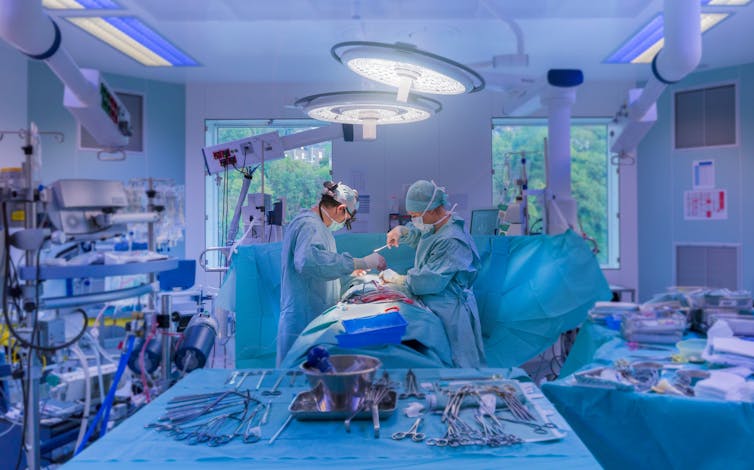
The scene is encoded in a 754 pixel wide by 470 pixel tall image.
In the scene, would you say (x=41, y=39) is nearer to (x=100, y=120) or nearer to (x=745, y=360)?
(x=100, y=120)

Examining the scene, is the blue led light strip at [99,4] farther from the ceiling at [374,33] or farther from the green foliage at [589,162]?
the green foliage at [589,162]

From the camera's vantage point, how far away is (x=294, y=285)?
2930 mm

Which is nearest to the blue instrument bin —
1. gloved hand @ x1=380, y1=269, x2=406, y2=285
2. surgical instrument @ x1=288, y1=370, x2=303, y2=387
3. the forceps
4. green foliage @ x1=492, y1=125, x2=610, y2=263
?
surgical instrument @ x1=288, y1=370, x2=303, y2=387

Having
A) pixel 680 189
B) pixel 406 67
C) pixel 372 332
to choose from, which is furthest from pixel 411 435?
pixel 680 189

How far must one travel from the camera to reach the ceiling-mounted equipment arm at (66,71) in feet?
7.25

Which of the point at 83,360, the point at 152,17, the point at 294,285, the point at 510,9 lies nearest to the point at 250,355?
the point at 294,285

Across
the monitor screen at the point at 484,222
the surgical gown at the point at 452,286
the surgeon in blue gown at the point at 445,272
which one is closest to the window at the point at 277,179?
the surgeon in blue gown at the point at 445,272

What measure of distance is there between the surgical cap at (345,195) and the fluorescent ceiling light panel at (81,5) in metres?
2.02

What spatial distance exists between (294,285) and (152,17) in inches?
93.5

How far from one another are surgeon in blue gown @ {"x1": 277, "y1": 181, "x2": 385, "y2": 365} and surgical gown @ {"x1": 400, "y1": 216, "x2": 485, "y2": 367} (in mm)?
289

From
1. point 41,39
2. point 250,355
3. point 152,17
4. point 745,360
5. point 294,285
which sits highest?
point 152,17

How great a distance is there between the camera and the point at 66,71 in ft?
8.07

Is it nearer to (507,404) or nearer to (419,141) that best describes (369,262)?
(507,404)

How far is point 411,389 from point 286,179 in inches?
80.7
